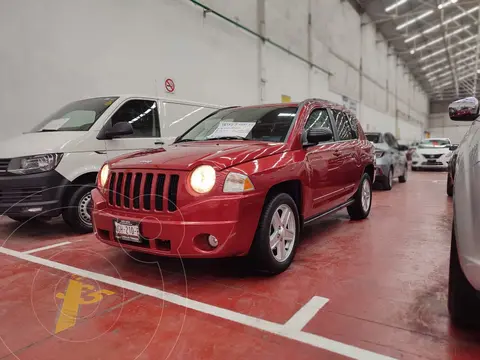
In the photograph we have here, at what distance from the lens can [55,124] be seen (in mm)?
4770

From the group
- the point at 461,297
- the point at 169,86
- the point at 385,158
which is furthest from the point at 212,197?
the point at 385,158

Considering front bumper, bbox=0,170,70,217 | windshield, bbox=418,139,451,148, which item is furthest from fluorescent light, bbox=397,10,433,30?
front bumper, bbox=0,170,70,217

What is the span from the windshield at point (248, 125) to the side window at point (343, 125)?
0.90 metres

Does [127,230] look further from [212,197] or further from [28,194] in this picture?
[28,194]

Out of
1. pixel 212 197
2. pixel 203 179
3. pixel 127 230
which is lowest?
pixel 127 230

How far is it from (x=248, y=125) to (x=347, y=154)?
135 cm

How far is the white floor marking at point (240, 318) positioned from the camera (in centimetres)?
187

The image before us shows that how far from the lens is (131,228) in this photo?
2670 millimetres

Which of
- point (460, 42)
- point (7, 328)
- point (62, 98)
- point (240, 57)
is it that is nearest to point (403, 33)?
point (460, 42)

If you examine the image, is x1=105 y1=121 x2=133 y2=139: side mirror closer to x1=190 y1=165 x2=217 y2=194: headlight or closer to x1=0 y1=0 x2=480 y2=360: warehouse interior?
x1=0 y1=0 x2=480 y2=360: warehouse interior

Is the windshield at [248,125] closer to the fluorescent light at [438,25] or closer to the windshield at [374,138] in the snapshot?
the windshield at [374,138]

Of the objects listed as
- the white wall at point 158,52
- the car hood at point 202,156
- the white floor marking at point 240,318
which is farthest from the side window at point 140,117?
the white floor marking at point 240,318

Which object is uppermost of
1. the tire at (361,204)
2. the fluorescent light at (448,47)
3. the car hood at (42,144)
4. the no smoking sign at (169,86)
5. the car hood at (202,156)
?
the fluorescent light at (448,47)

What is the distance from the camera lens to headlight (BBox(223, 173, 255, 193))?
256cm
